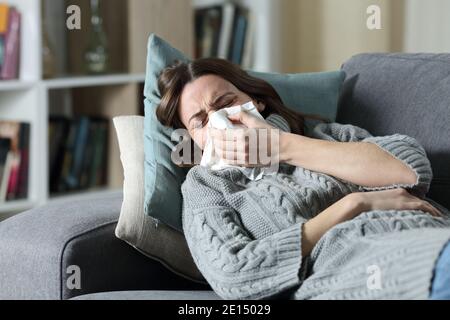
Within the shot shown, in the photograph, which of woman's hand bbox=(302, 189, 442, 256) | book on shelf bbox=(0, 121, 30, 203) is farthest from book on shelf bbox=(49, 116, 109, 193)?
woman's hand bbox=(302, 189, 442, 256)

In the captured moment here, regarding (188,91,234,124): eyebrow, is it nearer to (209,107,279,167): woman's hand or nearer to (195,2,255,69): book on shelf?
(209,107,279,167): woman's hand

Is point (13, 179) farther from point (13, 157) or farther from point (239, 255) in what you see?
point (239, 255)

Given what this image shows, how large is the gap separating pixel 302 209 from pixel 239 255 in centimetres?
17

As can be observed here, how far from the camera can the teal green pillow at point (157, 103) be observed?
164cm

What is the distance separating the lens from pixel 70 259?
5.06 ft

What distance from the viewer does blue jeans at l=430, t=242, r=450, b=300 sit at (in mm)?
1232

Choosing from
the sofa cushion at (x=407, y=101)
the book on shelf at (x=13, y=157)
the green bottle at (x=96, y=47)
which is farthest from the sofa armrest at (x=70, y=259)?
the green bottle at (x=96, y=47)

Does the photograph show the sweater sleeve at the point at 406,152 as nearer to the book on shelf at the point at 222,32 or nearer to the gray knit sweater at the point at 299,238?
the gray knit sweater at the point at 299,238

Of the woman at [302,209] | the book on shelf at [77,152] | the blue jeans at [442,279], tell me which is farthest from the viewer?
the book on shelf at [77,152]

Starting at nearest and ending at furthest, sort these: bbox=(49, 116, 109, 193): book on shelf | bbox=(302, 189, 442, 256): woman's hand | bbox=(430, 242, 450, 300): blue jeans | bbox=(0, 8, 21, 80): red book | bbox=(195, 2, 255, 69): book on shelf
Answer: bbox=(430, 242, 450, 300): blue jeans < bbox=(302, 189, 442, 256): woman's hand < bbox=(0, 8, 21, 80): red book < bbox=(49, 116, 109, 193): book on shelf < bbox=(195, 2, 255, 69): book on shelf

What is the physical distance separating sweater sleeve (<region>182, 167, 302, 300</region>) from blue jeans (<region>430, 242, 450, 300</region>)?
9.4 inches

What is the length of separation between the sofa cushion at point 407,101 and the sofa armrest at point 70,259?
0.52 metres
